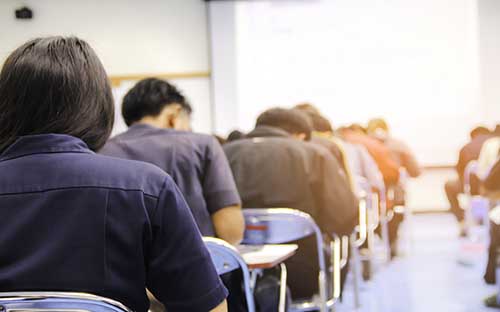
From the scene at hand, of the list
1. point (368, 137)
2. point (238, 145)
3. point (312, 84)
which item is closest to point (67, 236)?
point (238, 145)

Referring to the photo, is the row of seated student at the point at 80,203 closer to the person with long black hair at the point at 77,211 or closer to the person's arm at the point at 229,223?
the person with long black hair at the point at 77,211

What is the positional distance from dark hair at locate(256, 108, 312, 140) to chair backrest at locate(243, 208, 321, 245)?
36.0 inches

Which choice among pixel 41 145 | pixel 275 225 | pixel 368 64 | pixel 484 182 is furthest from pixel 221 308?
pixel 368 64

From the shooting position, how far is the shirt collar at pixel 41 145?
125 centimetres

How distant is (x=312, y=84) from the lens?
28.8 ft

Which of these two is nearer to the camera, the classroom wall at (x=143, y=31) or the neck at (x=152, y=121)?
the neck at (x=152, y=121)

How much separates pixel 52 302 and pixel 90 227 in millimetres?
151

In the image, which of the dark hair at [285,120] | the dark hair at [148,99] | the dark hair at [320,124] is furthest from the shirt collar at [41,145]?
Answer: the dark hair at [320,124]

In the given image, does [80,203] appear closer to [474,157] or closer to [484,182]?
[484,182]

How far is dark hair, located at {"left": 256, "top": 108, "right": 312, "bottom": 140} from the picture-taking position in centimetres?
354

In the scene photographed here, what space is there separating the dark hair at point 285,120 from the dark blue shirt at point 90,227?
2327 millimetres

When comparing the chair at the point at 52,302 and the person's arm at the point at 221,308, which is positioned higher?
the chair at the point at 52,302

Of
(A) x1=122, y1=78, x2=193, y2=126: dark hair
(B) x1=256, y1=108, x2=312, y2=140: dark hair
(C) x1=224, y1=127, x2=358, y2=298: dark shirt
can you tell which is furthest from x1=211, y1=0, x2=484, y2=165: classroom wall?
(A) x1=122, y1=78, x2=193, y2=126: dark hair

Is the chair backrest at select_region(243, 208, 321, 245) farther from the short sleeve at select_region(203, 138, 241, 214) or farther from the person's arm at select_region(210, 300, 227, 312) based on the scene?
the person's arm at select_region(210, 300, 227, 312)
